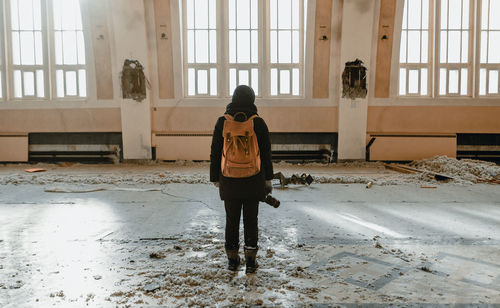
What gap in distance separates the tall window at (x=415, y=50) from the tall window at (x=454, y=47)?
0.39m

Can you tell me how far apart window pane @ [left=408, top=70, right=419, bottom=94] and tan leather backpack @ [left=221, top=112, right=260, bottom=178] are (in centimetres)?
952

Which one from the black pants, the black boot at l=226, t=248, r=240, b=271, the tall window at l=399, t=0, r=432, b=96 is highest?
the tall window at l=399, t=0, r=432, b=96

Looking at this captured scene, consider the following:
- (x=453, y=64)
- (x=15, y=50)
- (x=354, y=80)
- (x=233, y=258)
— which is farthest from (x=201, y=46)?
(x=233, y=258)

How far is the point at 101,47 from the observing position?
33.8 ft

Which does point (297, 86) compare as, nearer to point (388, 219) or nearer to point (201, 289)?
point (388, 219)

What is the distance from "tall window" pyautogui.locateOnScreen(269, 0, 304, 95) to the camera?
10602 mm

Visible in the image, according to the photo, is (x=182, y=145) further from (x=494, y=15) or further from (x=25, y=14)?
(x=494, y=15)

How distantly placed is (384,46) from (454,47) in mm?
2288

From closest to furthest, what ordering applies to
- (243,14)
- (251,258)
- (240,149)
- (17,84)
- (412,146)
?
1. (240,149)
2. (251,258)
3. (412,146)
4. (243,14)
5. (17,84)

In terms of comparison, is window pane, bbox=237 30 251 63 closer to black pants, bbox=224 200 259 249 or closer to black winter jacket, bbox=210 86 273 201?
black winter jacket, bbox=210 86 273 201

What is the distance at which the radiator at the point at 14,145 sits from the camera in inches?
415

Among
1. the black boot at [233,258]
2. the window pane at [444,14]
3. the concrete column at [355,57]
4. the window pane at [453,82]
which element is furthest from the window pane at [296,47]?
the black boot at [233,258]

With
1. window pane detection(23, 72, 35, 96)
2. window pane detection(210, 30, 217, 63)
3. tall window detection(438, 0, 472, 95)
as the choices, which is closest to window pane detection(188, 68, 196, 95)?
window pane detection(210, 30, 217, 63)

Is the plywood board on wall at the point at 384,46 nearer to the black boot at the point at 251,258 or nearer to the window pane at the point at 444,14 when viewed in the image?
the window pane at the point at 444,14
